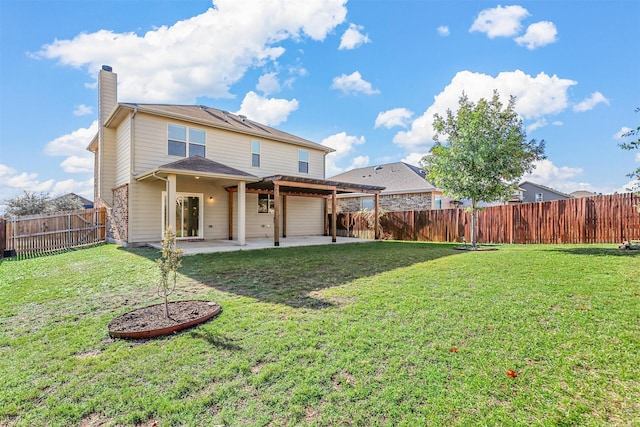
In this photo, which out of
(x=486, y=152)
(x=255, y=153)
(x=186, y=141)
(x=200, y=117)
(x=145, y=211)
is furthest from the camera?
(x=255, y=153)

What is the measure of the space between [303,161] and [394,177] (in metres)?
9.07

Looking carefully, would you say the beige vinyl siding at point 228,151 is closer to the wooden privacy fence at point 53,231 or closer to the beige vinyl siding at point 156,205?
the beige vinyl siding at point 156,205

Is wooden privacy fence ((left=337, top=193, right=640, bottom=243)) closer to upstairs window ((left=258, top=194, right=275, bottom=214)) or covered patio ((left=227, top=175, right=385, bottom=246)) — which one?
covered patio ((left=227, top=175, right=385, bottom=246))

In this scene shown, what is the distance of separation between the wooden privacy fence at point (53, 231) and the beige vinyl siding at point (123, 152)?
7.40 feet

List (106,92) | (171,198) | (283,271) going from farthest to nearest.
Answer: (106,92) → (171,198) → (283,271)

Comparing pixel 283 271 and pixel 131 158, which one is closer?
pixel 283 271

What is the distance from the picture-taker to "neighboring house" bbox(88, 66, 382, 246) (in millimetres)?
11625

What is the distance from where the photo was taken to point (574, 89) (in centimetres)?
1199

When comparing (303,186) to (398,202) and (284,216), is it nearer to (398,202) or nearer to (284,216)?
(284,216)

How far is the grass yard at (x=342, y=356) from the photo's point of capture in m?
2.20

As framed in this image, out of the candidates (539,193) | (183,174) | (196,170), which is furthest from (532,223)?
(539,193)

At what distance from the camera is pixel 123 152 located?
12.6m

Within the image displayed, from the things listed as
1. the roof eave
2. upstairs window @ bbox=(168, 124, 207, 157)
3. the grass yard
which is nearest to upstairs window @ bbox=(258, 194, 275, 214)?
upstairs window @ bbox=(168, 124, 207, 157)

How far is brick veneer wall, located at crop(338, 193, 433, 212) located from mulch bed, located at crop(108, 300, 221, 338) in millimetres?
17824
